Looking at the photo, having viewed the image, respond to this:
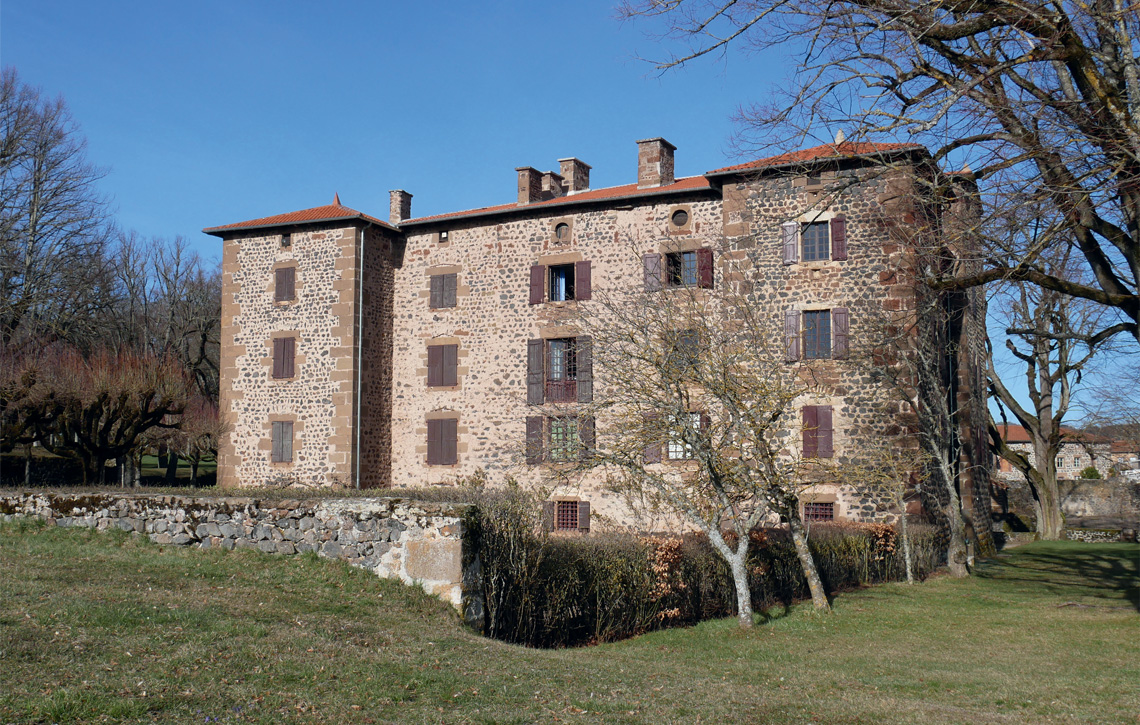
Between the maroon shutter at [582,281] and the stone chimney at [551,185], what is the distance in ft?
9.57

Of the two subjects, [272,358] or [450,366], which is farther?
[272,358]

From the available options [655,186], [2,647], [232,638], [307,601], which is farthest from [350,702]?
[655,186]

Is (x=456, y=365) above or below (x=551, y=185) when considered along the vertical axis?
below

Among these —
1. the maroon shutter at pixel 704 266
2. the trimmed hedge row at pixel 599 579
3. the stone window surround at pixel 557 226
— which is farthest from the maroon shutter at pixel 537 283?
the trimmed hedge row at pixel 599 579

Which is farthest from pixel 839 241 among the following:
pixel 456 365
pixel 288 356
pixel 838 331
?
pixel 288 356

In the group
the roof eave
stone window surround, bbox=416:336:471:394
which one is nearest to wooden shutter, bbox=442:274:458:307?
stone window surround, bbox=416:336:471:394

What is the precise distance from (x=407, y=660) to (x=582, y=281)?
16.9 m

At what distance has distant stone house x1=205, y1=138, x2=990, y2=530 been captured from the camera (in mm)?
22391

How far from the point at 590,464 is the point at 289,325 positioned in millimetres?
15984

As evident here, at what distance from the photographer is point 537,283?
2433cm

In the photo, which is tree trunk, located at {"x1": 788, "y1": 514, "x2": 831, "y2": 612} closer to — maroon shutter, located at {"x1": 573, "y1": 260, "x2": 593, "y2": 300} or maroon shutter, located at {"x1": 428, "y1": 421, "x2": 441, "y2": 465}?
maroon shutter, located at {"x1": 573, "y1": 260, "x2": 593, "y2": 300}

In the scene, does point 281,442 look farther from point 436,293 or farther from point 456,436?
point 436,293

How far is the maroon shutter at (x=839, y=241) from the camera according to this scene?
20.9m

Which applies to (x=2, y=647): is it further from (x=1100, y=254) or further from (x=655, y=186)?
(x=655, y=186)
